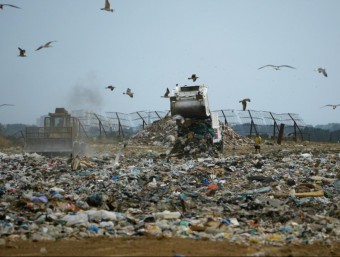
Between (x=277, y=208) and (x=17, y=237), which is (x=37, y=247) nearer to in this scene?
(x=17, y=237)

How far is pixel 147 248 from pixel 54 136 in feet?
40.2

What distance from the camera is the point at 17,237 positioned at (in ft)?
17.6

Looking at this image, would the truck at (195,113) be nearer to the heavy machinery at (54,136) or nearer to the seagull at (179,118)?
the seagull at (179,118)

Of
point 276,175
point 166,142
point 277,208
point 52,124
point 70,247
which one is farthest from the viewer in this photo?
point 166,142

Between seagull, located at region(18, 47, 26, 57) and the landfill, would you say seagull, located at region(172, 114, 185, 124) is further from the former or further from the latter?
seagull, located at region(18, 47, 26, 57)

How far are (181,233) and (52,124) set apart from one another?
11856mm

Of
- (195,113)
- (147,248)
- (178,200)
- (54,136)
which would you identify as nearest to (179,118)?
(195,113)

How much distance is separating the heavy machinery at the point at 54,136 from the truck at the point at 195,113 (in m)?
4.01

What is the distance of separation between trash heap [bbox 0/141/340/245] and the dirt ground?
0.27 m

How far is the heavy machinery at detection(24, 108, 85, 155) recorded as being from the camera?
53.4ft

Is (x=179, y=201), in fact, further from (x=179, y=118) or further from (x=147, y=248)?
(x=179, y=118)

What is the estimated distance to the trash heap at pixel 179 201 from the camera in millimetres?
5812

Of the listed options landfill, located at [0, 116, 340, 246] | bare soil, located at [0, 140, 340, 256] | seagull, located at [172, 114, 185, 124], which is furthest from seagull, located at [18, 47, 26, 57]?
bare soil, located at [0, 140, 340, 256]

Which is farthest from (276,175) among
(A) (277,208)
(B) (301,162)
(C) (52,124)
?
(C) (52,124)
